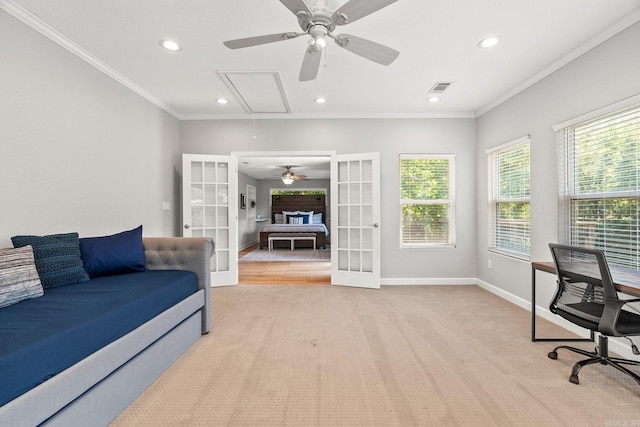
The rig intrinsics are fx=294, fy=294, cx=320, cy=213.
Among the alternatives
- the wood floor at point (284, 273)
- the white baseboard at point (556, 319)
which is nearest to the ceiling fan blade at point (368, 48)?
the white baseboard at point (556, 319)

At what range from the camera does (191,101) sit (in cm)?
394

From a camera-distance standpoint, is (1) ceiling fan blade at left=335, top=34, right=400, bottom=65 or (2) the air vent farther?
(2) the air vent

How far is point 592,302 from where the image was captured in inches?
82.0

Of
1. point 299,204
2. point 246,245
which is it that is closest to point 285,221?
point 299,204

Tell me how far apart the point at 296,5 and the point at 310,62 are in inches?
21.9

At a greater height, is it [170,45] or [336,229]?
[170,45]

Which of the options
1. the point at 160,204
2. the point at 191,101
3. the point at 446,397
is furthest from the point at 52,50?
the point at 446,397

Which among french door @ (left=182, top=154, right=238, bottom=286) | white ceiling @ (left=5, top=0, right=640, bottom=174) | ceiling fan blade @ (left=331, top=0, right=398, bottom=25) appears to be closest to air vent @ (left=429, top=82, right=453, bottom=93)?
white ceiling @ (left=5, top=0, right=640, bottom=174)

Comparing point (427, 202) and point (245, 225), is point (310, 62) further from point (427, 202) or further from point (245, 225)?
point (245, 225)

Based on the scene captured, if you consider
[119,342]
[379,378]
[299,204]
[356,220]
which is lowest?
[379,378]

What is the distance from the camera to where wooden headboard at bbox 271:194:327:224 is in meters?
10.5

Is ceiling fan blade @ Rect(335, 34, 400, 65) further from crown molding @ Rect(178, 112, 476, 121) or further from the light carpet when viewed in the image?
the light carpet

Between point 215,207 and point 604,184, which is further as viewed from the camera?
point 215,207

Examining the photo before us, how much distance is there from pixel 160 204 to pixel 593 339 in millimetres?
4806
